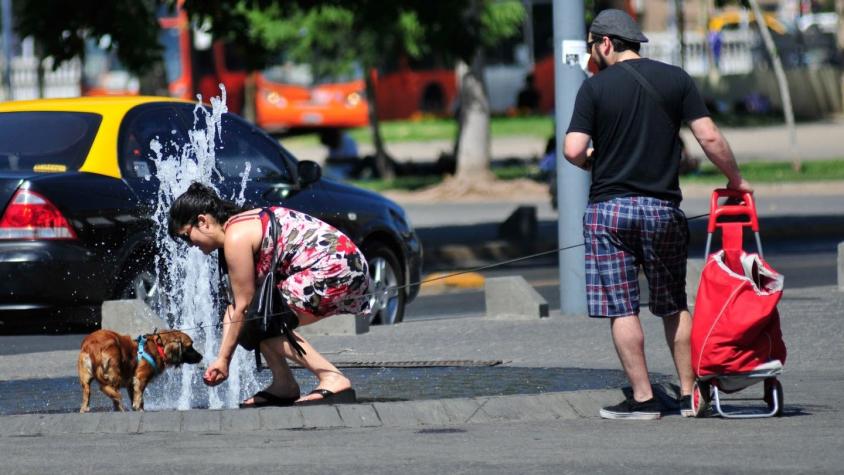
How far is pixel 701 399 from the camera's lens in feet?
24.4

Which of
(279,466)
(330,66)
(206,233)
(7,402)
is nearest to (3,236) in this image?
(7,402)

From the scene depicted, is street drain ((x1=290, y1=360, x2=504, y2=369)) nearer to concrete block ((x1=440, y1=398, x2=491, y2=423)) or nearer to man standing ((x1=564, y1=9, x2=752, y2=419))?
concrete block ((x1=440, y1=398, x2=491, y2=423))

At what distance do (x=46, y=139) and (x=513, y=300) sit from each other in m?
3.33

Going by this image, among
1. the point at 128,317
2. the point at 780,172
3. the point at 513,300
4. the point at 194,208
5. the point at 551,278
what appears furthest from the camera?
the point at 780,172

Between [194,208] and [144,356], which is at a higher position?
[194,208]

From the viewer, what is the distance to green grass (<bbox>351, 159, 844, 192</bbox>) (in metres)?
28.1

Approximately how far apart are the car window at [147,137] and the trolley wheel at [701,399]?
443 cm

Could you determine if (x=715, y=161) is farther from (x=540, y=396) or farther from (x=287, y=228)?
(x=287, y=228)

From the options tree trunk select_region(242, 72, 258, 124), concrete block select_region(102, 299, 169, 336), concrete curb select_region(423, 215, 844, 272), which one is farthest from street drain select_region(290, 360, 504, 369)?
tree trunk select_region(242, 72, 258, 124)

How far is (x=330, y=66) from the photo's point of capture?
43.1m

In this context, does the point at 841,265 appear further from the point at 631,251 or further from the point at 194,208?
the point at 194,208

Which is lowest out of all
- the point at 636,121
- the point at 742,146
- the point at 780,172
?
the point at 742,146

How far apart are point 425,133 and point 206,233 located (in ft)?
127

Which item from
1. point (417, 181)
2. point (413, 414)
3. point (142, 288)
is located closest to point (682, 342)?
point (413, 414)
